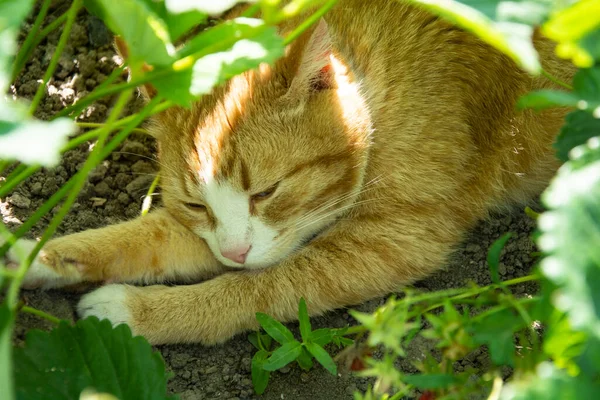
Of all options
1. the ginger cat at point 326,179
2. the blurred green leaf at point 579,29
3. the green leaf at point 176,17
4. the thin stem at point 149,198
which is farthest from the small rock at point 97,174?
the blurred green leaf at point 579,29

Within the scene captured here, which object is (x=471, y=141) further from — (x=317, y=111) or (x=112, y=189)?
(x=112, y=189)

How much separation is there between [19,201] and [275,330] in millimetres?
1139

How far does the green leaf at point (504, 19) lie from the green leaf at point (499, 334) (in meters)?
0.55

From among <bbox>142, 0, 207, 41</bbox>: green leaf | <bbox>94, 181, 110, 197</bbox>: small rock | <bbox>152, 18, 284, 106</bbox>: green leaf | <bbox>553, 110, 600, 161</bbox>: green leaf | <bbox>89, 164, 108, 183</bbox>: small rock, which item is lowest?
<bbox>94, 181, 110, 197</bbox>: small rock

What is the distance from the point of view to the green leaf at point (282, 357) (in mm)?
2010

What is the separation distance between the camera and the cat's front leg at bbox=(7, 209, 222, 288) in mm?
2326

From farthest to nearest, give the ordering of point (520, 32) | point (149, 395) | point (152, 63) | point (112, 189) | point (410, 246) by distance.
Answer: point (112, 189) < point (410, 246) < point (149, 395) < point (152, 63) < point (520, 32)

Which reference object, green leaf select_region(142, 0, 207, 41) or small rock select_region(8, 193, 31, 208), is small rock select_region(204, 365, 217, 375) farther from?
green leaf select_region(142, 0, 207, 41)

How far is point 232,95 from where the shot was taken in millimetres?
2238

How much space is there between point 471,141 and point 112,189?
149 centimetres

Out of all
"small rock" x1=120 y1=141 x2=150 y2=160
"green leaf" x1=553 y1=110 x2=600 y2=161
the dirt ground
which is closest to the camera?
"green leaf" x1=553 y1=110 x2=600 y2=161

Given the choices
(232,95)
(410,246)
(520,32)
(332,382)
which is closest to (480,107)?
(410,246)

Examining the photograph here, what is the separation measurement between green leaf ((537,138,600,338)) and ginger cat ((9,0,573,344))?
3.87 feet

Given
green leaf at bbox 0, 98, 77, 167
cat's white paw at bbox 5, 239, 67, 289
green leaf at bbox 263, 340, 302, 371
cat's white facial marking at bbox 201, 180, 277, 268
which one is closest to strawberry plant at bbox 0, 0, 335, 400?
green leaf at bbox 0, 98, 77, 167
